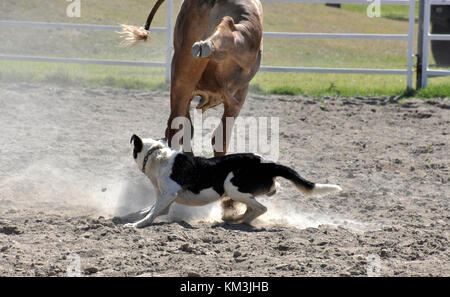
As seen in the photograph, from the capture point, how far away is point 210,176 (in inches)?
186

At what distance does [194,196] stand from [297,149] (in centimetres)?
265

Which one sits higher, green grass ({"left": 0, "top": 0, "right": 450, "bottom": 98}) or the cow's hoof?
the cow's hoof

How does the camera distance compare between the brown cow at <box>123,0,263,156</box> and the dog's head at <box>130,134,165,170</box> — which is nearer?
the dog's head at <box>130,134,165,170</box>

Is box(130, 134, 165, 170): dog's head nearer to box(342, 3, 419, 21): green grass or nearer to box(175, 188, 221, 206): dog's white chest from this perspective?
box(175, 188, 221, 206): dog's white chest

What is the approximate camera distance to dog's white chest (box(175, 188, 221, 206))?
4.73 meters

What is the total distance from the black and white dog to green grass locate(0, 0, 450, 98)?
590cm

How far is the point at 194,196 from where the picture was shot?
15.6 ft

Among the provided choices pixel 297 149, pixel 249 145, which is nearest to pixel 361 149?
pixel 297 149

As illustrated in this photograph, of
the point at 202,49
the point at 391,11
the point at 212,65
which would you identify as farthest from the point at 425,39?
the point at 391,11

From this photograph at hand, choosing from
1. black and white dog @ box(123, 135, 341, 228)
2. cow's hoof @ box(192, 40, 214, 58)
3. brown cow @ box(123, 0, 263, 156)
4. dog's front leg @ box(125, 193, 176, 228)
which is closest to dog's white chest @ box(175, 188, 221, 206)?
black and white dog @ box(123, 135, 341, 228)

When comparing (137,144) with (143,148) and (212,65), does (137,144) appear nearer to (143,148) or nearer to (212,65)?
(143,148)

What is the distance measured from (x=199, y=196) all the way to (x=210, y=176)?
0.15 meters
